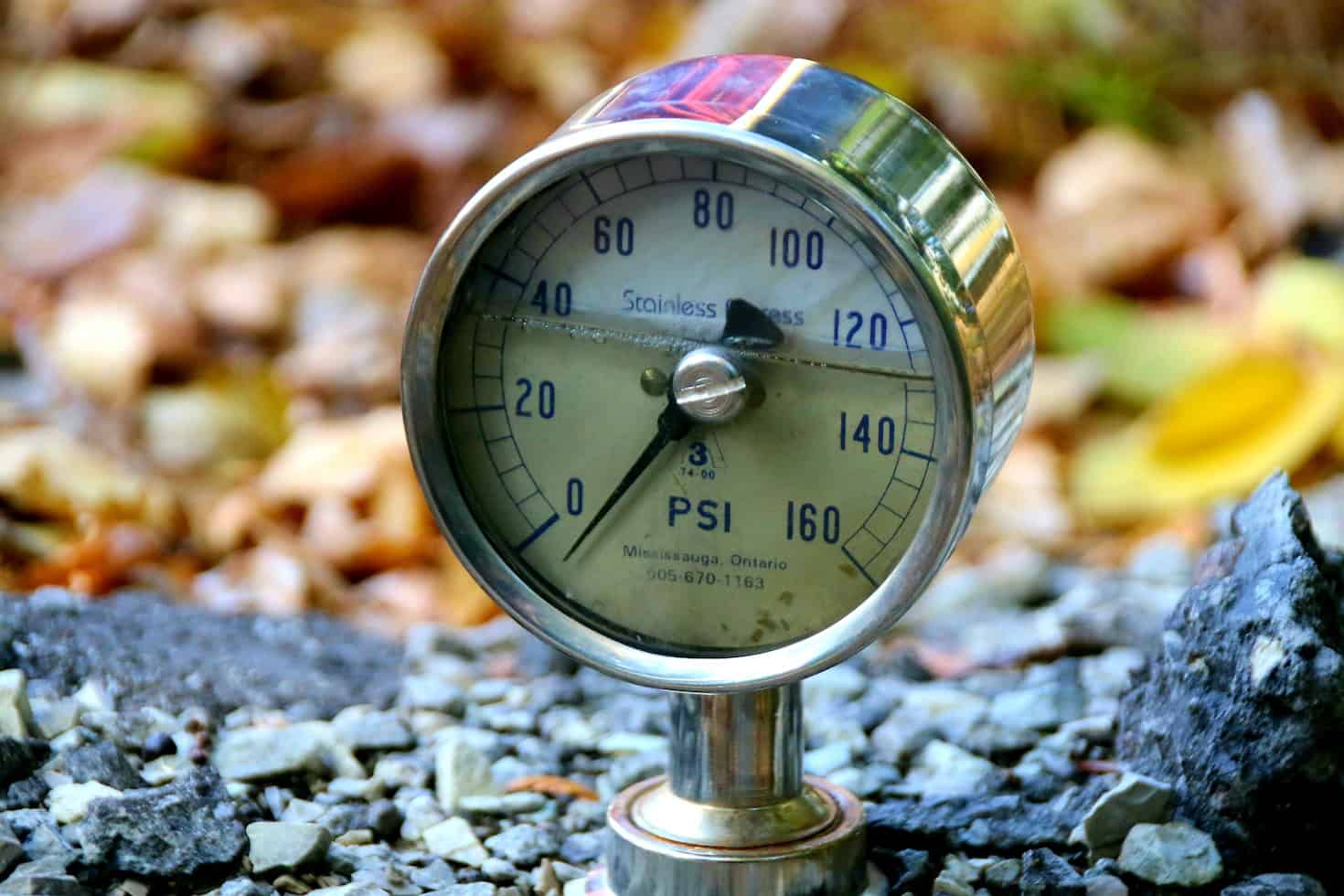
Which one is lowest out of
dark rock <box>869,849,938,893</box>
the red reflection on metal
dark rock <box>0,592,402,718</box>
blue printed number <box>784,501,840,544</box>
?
dark rock <box>869,849,938,893</box>

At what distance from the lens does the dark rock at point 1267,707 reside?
148 centimetres

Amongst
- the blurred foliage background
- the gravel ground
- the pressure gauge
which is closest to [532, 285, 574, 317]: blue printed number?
the pressure gauge

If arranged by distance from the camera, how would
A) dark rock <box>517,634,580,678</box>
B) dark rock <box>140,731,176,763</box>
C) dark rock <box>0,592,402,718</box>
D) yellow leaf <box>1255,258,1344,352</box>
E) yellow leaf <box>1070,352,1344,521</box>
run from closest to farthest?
dark rock <box>140,731,176,763</box>, dark rock <box>0,592,402,718</box>, dark rock <box>517,634,580,678</box>, yellow leaf <box>1070,352,1344,521</box>, yellow leaf <box>1255,258,1344,352</box>

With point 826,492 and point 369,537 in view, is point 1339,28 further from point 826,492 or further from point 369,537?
point 826,492

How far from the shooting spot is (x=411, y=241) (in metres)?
3.79

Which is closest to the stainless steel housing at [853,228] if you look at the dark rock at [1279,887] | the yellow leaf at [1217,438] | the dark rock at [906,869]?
the dark rock at [906,869]

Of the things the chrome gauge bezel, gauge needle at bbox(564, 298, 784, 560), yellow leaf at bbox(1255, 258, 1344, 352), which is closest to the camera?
the chrome gauge bezel

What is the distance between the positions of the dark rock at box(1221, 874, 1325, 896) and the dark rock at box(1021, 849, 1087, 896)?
0.40ft

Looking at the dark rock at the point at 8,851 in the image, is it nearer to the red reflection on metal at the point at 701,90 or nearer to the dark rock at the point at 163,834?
the dark rock at the point at 163,834

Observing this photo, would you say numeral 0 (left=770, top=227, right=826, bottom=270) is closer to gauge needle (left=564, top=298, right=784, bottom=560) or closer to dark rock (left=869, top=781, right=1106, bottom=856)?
gauge needle (left=564, top=298, right=784, bottom=560)

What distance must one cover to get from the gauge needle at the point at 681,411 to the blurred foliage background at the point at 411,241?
1017 millimetres

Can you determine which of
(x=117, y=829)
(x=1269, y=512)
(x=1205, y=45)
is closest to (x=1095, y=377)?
(x=1205, y=45)

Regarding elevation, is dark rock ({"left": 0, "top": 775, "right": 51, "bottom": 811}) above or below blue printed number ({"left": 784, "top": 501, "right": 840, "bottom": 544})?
below

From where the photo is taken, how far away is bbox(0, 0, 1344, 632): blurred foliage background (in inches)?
106
